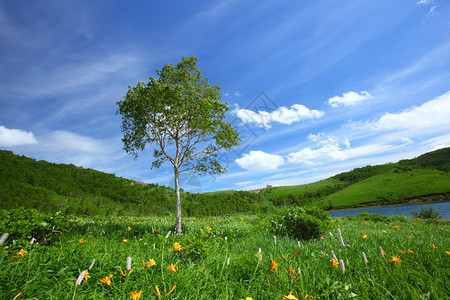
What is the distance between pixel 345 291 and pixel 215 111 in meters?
10.7

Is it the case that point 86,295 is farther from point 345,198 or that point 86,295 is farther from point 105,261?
point 345,198

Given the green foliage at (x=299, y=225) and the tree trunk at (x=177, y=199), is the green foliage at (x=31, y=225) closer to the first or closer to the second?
the tree trunk at (x=177, y=199)

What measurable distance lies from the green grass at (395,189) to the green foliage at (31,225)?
151 m

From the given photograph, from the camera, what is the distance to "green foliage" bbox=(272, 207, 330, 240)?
23.8 ft

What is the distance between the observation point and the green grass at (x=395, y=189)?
126000 mm

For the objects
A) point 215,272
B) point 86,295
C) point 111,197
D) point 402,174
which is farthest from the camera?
point 402,174

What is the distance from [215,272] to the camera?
3.15 metres

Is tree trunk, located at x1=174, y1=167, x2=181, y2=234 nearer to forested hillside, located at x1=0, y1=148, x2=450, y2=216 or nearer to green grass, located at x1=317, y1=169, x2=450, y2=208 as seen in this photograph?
forested hillside, located at x1=0, y1=148, x2=450, y2=216

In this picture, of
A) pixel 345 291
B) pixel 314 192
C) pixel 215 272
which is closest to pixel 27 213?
pixel 215 272

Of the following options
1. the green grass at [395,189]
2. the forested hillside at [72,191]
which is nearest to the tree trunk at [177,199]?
the forested hillside at [72,191]

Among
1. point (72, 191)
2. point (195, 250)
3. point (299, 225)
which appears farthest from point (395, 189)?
point (72, 191)

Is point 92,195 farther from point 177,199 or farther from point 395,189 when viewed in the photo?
point 395,189

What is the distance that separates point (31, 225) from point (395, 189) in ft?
630

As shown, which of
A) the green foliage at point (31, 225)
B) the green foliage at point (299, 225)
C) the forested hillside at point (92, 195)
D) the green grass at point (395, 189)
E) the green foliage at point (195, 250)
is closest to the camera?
the green foliage at point (195, 250)
